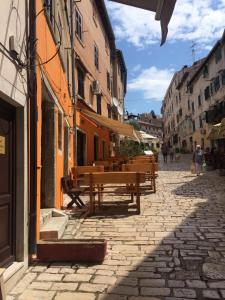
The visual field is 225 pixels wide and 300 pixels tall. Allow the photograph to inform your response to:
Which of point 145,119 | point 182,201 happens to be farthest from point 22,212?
point 145,119

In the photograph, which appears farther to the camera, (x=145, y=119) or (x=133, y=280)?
(x=145, y=119)

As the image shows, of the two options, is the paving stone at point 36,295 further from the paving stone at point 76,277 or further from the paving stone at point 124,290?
the paving stone at point 124,290

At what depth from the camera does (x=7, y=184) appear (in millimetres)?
4547

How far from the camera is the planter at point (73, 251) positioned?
5023 millimetres

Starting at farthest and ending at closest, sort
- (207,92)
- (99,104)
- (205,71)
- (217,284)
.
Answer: (205,71)
(207,92)
(99,104)
(217,284)

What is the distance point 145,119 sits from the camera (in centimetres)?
11056

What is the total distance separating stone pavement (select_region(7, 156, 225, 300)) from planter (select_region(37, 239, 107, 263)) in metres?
0.14

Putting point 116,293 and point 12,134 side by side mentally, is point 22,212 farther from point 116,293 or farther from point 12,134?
point 116,293

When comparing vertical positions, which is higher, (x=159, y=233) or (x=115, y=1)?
(x=115, y=1)

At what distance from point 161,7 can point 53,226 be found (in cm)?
425

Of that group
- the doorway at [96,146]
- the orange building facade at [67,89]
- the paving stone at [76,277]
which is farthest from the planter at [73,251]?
the doorway at [96,146]

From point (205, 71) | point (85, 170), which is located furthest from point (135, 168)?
point (205, 71)

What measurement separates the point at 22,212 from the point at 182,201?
6322mm

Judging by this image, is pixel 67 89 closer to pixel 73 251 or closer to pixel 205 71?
pixel 73 251
